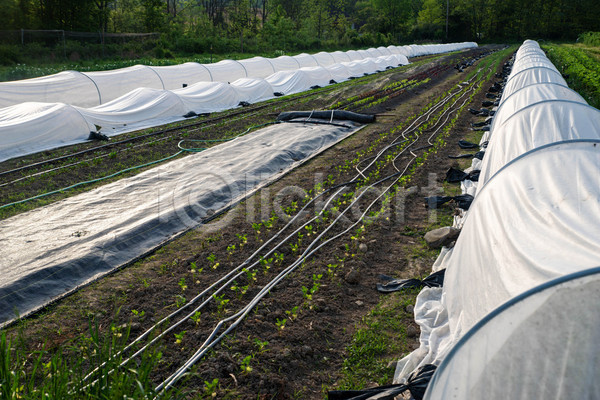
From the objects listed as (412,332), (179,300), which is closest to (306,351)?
(412,332)

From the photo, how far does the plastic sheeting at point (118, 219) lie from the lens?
189 inches

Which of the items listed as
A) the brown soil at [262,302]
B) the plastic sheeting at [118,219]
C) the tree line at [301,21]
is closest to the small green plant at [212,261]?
the brown soil at [262,302]

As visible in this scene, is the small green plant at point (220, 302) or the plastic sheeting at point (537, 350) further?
the small green plant at point (220, 302)

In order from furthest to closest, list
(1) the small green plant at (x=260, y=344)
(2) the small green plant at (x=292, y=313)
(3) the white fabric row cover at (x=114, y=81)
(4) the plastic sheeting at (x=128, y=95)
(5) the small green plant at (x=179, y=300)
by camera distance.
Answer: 1. (3) the white fabric row cover at (x=114, y=81)
2. (4) the plastic sheeting at (x=128, y=95)
3. (5) the small green plant at (x=179, y=300)
4. (2) the small green plant at (x=292, y=313)
5. (1) the small green plant at (x=260, y=344)

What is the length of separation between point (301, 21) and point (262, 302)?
181 ft

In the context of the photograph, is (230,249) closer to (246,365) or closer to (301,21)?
(246,365)

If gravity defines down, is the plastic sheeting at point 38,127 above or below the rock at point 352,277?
above

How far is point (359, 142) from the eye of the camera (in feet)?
36.3

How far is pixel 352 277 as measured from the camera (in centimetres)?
496

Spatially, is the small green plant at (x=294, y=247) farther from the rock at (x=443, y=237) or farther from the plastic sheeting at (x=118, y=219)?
the rock at (x=443, y=237)

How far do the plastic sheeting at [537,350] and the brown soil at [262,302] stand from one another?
4.80ft

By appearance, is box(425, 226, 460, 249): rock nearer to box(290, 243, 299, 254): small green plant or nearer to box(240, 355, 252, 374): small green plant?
box(290, 243, 299, 254): small green plant

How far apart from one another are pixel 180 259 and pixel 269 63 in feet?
61.0

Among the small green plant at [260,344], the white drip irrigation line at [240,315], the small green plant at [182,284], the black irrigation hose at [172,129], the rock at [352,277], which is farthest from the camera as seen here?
the black irrigation hose at [172,129]
